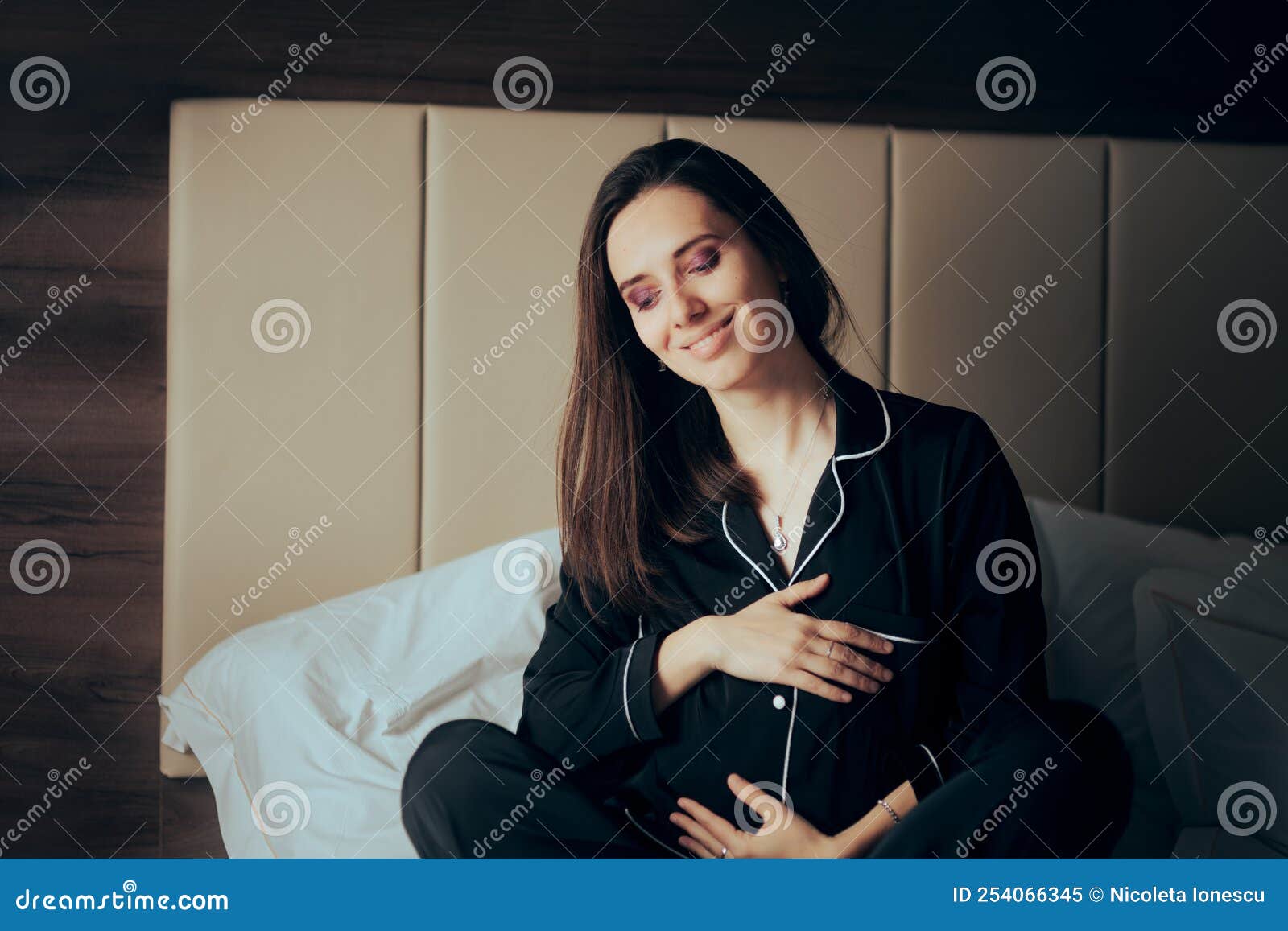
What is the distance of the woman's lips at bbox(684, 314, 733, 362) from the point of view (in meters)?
0.98

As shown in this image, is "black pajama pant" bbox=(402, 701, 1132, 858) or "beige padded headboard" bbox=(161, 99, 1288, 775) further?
"beige padded headboard" bbox=(161, 99, 1288, 775)

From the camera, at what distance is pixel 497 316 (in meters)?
1.04

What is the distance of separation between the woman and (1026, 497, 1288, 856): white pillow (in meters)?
0.04

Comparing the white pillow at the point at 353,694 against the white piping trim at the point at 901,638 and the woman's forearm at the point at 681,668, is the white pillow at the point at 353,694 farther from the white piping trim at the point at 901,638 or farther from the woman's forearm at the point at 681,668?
the white piping trim at the point at 901,638

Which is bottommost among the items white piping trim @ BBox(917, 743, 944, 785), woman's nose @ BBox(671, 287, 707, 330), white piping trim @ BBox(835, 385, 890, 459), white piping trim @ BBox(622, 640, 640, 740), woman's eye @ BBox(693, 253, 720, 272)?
white piping trim @ BBox(917, 743, 944, 785)

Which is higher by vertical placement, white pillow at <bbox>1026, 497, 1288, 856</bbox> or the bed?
Answer: the bed

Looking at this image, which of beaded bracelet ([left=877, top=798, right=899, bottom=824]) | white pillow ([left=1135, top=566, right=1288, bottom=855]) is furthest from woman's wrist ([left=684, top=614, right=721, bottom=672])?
white pillow ([left=1135, top=566, right=1288, bottom=855])

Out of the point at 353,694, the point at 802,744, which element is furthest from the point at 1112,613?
the point at 353,694

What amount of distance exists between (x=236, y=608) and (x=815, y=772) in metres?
0.64

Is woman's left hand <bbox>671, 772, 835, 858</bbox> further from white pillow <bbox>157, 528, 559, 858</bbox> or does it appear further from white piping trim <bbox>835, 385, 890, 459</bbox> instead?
white piping trim <bbox>835, 385, 890, 459</bbox>

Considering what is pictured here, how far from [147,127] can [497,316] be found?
44 centimetres

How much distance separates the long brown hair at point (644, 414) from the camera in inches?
39.2

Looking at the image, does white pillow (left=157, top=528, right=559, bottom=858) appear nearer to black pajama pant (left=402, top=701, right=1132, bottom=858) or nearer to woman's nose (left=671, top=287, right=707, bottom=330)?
black pajama pant (left=402, top=701, right=1132, bottom=858)

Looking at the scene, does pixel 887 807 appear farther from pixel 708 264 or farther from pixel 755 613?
pixel 708 264
